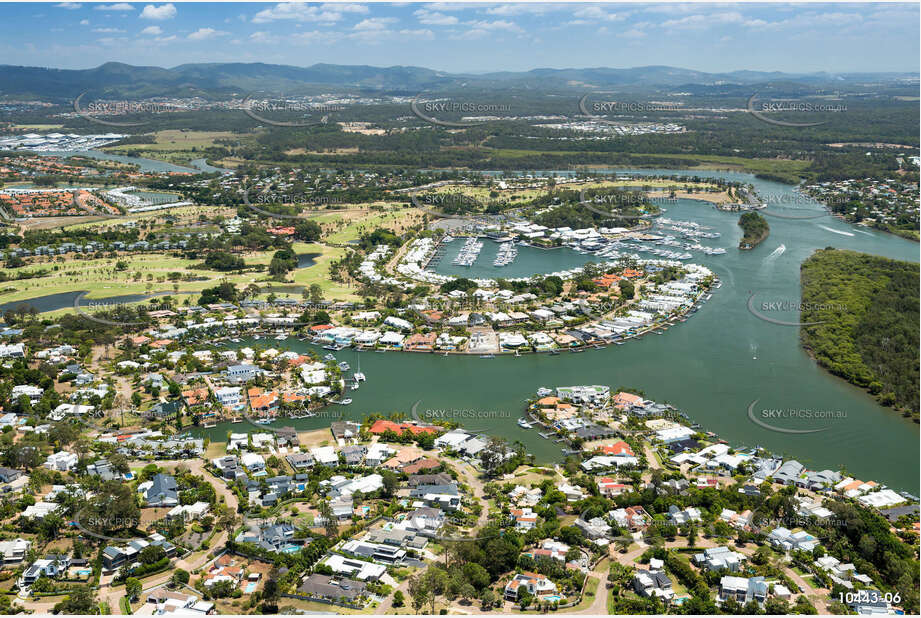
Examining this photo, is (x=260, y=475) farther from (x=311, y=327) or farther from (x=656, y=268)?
(x=656, y=268)

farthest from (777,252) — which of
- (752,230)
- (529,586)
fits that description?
(529,586)

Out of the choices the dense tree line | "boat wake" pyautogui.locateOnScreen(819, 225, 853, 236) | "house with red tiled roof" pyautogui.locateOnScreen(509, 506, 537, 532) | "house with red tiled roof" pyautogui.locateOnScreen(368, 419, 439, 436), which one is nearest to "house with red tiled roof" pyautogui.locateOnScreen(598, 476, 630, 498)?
"house with red tiled roof" pyautogui.locateOnScreen(509, 506, 537, 532)

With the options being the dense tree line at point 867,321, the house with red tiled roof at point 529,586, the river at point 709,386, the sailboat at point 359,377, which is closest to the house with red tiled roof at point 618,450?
the river at point 709,386

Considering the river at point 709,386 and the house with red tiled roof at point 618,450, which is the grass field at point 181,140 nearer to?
the river at point 709,386

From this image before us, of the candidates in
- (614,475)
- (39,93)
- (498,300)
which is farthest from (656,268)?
(39,93)

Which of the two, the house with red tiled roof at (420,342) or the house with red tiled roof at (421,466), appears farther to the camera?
the house with red tiled roof at (420,342)

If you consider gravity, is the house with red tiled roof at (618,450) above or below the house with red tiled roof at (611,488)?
above

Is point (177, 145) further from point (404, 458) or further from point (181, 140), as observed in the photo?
point (404, 458)
